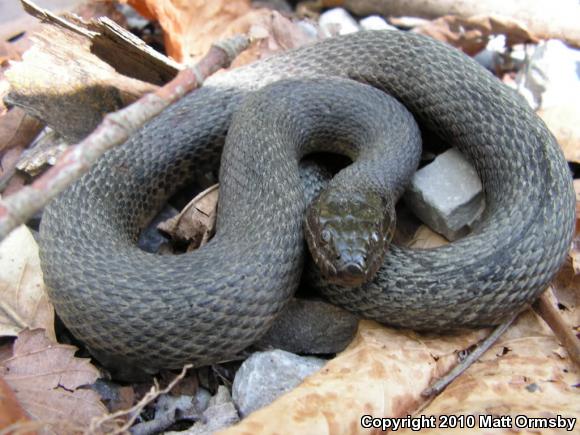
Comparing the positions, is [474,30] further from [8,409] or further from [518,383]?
[8,409]

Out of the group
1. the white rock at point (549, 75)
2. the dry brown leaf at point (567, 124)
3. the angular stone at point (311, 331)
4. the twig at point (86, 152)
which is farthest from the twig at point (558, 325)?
the twig at point (86, 152)

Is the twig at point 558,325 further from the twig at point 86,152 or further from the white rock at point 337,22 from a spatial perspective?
the white rock at point 337,22

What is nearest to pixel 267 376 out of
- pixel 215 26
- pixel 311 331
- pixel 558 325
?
pixel 311 331

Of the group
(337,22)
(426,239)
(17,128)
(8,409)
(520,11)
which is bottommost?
(426,239)

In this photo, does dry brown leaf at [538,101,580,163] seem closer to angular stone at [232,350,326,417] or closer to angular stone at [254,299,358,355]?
angular stone at [254,299,358,355]

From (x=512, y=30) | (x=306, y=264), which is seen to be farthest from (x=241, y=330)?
(x=512, y=30)

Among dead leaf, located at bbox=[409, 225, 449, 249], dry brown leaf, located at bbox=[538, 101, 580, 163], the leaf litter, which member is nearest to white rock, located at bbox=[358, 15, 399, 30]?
dry brown leaf, located at bbox=[538, 101, 580, 163]
